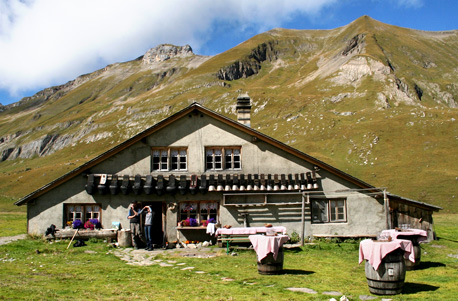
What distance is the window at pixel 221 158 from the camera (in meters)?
22.8

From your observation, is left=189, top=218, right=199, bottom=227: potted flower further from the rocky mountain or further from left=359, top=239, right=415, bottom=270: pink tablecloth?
the rocky mountain

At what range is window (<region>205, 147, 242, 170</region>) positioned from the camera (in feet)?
74.9

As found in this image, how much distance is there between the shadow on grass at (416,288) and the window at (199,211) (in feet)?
41.3

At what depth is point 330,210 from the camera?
22.6 m

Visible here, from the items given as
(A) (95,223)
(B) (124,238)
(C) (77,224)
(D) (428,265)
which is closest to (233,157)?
(B) (124,238)

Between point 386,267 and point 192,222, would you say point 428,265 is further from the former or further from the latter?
point 192,222

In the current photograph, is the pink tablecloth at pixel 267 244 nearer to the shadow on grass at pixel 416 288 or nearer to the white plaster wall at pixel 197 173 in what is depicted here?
the shadow on grass at pixel 416 288

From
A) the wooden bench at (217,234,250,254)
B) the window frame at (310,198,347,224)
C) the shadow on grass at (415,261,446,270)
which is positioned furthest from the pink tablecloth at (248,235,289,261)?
the window frame at (310,198,347,224)

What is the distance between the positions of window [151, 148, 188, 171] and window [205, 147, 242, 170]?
1.37m

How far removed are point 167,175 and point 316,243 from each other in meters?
8.82

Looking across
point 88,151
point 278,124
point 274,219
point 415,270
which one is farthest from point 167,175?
point 88,151

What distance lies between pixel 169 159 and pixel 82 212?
547 centimetres

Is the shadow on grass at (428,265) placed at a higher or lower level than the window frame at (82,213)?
lower

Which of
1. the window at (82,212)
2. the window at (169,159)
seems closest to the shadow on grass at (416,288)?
the window at (169,159)
